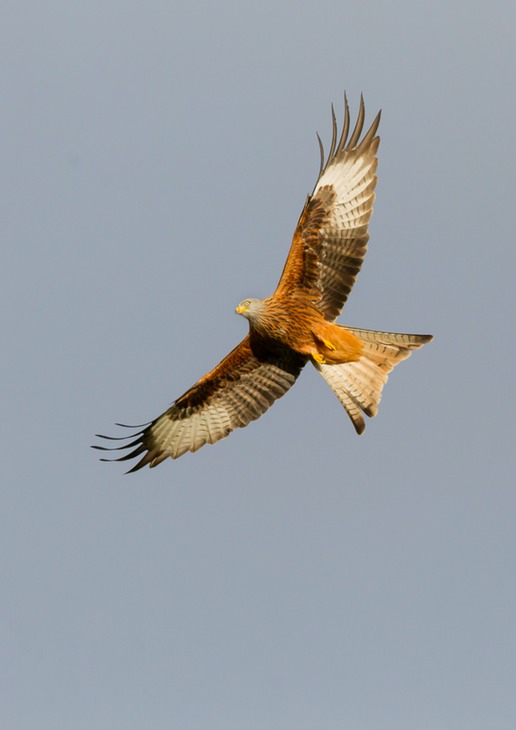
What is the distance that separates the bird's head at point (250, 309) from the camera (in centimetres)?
1266

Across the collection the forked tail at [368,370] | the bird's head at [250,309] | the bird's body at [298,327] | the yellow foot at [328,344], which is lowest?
the forked tail at [368,370]

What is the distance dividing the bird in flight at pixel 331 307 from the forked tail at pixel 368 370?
0.01 meters

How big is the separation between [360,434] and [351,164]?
3136 mm

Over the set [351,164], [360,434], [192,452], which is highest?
[351,164]

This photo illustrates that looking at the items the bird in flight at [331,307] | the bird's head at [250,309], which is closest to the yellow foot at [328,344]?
the bird in flight at [331,307]

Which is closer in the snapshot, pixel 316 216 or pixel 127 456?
pixel 316 216

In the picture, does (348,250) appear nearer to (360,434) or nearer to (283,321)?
(283,321)

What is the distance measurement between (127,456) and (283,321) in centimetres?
273

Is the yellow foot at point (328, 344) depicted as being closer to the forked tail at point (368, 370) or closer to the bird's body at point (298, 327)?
the bird's body at point (298, 327)

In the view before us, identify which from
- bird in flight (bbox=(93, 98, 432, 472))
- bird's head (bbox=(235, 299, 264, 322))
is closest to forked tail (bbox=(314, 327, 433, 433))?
bird in flight (bbox=(93, 98, 432, 472))

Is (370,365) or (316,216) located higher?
(316,216)

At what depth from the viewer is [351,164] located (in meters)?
13.2

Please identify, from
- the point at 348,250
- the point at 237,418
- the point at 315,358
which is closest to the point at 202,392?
the point at 237,418

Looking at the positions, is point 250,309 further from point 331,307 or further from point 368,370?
point 368,370
